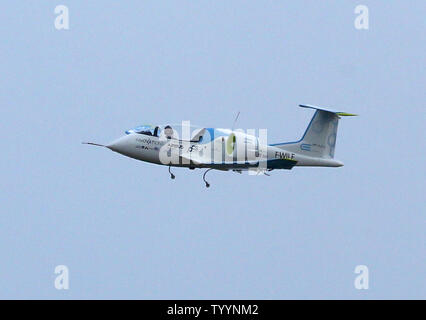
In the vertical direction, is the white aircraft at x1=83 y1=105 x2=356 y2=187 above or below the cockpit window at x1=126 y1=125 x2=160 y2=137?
below

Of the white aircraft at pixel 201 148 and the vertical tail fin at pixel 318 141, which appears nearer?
the white aircraft at pixel 201 148

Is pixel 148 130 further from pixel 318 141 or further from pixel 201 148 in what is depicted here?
pixel 318 141

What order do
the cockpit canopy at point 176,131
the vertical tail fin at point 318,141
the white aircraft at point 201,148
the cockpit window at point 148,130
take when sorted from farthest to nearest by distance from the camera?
the vertical tail fin at point 318,141 → the cockpit window at point 148,130 → the cockpit canopy at point 176,131 → the white aircraft at point 201,148

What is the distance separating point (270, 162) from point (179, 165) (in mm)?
3725

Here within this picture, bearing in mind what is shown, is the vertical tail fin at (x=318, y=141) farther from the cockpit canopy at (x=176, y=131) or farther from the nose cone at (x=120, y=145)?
the nose cone at (x=120, y=145)

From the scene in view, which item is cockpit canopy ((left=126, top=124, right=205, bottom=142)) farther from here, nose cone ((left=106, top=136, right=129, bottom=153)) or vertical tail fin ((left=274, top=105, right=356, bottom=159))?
vertical tail fin ((left=274, top=105, right=356, bottom=159))

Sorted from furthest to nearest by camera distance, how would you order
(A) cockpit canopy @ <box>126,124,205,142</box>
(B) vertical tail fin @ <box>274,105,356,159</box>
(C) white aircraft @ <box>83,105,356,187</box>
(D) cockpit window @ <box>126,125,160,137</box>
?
(B) vertical tail fin @ <box>274,105,356,159</box> < (D) cockpit window @ <box>126,125,160,137</box> < (A) cockpit canopy @ <box>126,124,205,142</box> < (C) white aircraft @ <box>83,105,356,187</box>

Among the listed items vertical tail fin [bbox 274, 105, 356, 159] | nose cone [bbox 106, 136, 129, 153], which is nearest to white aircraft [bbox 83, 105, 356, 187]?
nose cone [bbox 106, 136, 129, 153]

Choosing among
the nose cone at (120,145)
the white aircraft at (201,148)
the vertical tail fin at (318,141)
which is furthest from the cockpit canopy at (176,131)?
the vertical tail fin at (318,141)

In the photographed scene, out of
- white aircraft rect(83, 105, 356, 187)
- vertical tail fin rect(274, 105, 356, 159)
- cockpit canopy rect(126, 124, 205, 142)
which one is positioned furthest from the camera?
vertical tail fin rect(274, 105, 356, 159)

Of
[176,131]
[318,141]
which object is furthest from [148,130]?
[318,141]

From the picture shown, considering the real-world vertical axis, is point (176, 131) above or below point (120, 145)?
above

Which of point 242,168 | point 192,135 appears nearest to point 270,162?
point 242,168

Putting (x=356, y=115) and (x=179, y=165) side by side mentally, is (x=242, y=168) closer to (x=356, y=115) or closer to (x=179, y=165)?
(x=179, y=165)
